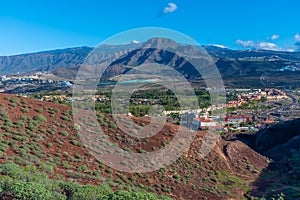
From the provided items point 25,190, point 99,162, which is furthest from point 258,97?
point 25,190

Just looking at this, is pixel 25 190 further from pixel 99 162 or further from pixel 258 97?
pixel 258 97

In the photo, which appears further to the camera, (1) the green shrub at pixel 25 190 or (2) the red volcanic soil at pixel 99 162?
(2) the red volcanic soil at pixel 99 162

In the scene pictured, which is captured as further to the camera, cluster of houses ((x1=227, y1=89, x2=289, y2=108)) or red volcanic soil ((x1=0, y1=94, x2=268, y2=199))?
cluster of houses ((x1=227, y1=89, x2=289, y2=108))

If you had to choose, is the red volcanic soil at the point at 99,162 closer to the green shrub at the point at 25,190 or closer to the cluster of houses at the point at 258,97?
the green shrub at the point at 25,190

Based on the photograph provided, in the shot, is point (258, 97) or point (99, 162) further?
point (258, 97)

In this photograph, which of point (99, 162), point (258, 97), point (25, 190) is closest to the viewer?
point (25, 190)

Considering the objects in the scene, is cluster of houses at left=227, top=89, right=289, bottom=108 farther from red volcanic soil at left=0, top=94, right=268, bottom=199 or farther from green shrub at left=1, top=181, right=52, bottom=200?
green shrub at left=1, top=181, right=52, bottom=200

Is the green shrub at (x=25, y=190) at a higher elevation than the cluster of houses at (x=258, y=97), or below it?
below

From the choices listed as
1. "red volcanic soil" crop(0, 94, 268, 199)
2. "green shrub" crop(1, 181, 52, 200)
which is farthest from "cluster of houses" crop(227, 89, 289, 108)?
"green shrub" crop(1, 181, 52, 200)

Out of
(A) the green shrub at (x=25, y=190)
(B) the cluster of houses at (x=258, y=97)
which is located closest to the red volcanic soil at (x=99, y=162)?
(A) the green shrub at (x=25, y=190)

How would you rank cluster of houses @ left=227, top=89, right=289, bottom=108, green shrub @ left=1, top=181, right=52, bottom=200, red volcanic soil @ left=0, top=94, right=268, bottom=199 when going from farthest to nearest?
1. cluster of houses @ left=227, top=89, right=289, bottom=108
2. red volcanic soil @ left=0, top=94, right=268, bottom=199
3. green shrub @ left=1, top=181, right=52, bottom=200
